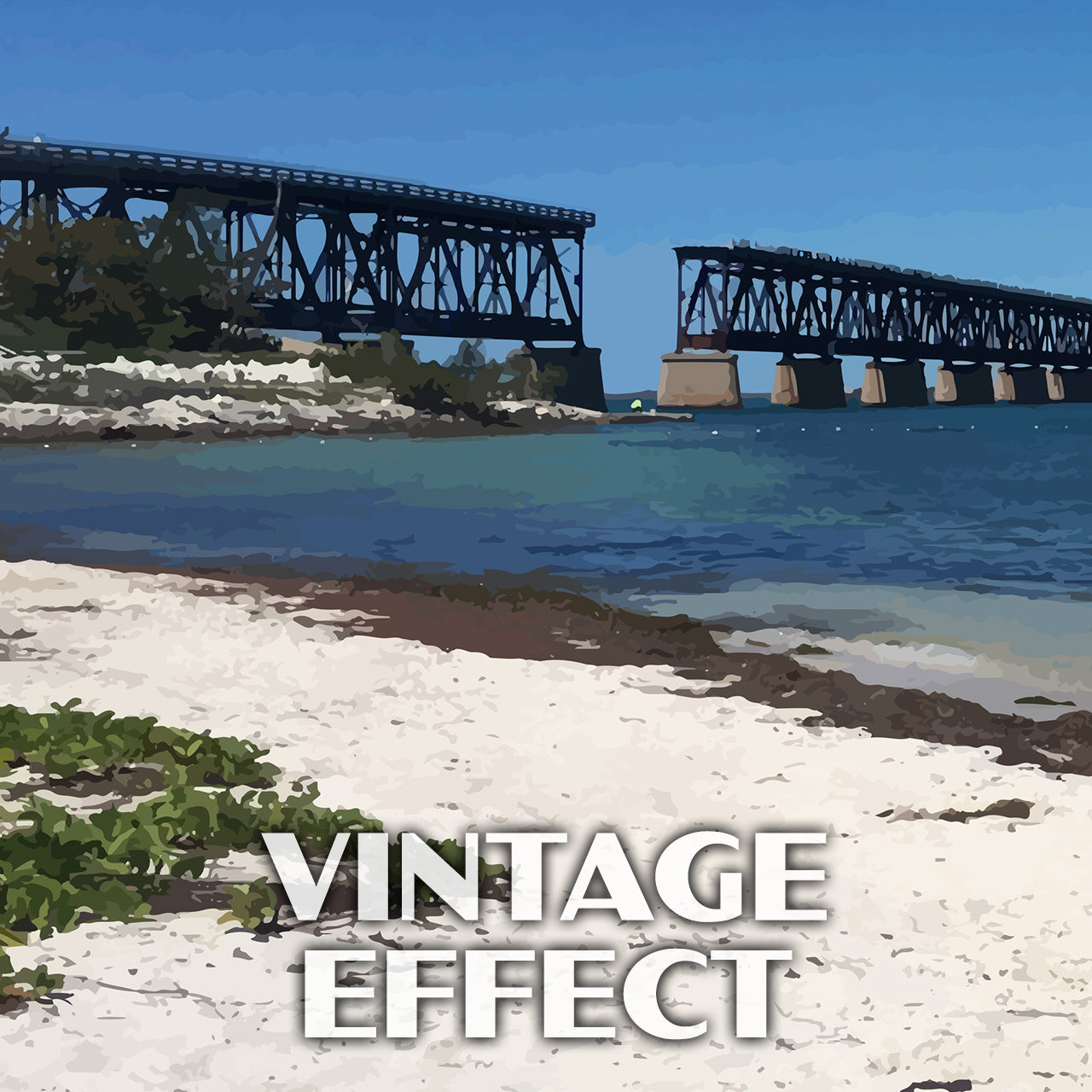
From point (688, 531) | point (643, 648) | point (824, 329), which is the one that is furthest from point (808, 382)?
point (643, 648)

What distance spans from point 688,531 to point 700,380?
401 ft

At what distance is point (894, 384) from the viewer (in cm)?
18800

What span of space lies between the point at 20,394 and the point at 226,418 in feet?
40.4

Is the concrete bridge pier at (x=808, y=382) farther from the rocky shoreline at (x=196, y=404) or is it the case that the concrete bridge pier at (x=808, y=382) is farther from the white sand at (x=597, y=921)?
the white sand at (x=597, y=921)

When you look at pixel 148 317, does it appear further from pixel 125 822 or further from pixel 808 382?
pixel 808 382

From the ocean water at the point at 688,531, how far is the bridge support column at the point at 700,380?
7887 cm

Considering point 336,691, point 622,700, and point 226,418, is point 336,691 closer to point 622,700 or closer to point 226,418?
point 622,700

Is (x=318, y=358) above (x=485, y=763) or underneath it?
above

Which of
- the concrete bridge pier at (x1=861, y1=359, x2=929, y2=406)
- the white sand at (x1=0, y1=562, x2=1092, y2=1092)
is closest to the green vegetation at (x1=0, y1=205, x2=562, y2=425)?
Result: the white sand at (x1=0, y1=562, x2=1092, y2=1092)

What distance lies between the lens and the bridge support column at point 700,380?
14988 cm

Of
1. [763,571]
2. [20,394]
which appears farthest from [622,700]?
[20,394]

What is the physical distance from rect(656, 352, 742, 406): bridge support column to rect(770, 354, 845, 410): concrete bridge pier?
56.8ft

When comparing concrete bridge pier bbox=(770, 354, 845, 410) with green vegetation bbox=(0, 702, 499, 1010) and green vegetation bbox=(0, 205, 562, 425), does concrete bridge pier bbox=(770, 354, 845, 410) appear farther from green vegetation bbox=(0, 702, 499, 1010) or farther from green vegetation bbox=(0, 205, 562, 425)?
green vegetation bbox=(0, 702, 499, 1010)

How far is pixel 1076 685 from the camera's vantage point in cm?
1405
